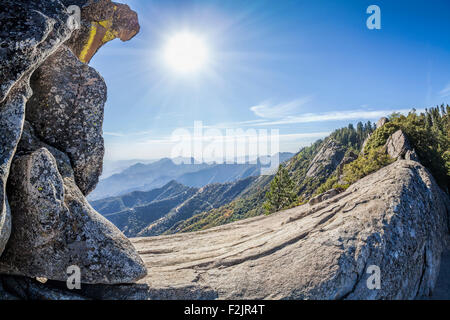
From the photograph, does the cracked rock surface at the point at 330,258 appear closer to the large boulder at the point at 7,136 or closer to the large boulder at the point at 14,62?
the large boulder at the point at 7,136

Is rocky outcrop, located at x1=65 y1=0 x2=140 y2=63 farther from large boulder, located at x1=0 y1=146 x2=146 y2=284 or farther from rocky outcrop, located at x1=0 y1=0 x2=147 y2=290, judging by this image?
large boulder, located at x1=0 y1=146 x2=146 y2=284

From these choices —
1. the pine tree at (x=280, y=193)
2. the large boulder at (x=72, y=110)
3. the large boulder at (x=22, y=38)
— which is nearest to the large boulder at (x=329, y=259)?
the large boulder at (x=72, y=110)

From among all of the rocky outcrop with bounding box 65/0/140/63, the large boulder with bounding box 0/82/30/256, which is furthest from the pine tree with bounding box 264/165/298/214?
the large boulder with bounding box 0/82/30/256

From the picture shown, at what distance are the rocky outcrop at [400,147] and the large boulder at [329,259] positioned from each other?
10479 mm

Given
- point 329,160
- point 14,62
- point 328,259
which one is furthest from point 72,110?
point 329,160

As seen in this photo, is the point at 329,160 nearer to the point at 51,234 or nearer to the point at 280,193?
the point at 280,193

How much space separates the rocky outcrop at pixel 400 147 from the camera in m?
22.4

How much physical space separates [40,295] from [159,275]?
4200mm

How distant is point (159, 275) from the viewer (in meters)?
9.83

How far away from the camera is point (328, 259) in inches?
350

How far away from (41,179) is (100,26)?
11.3 metres
